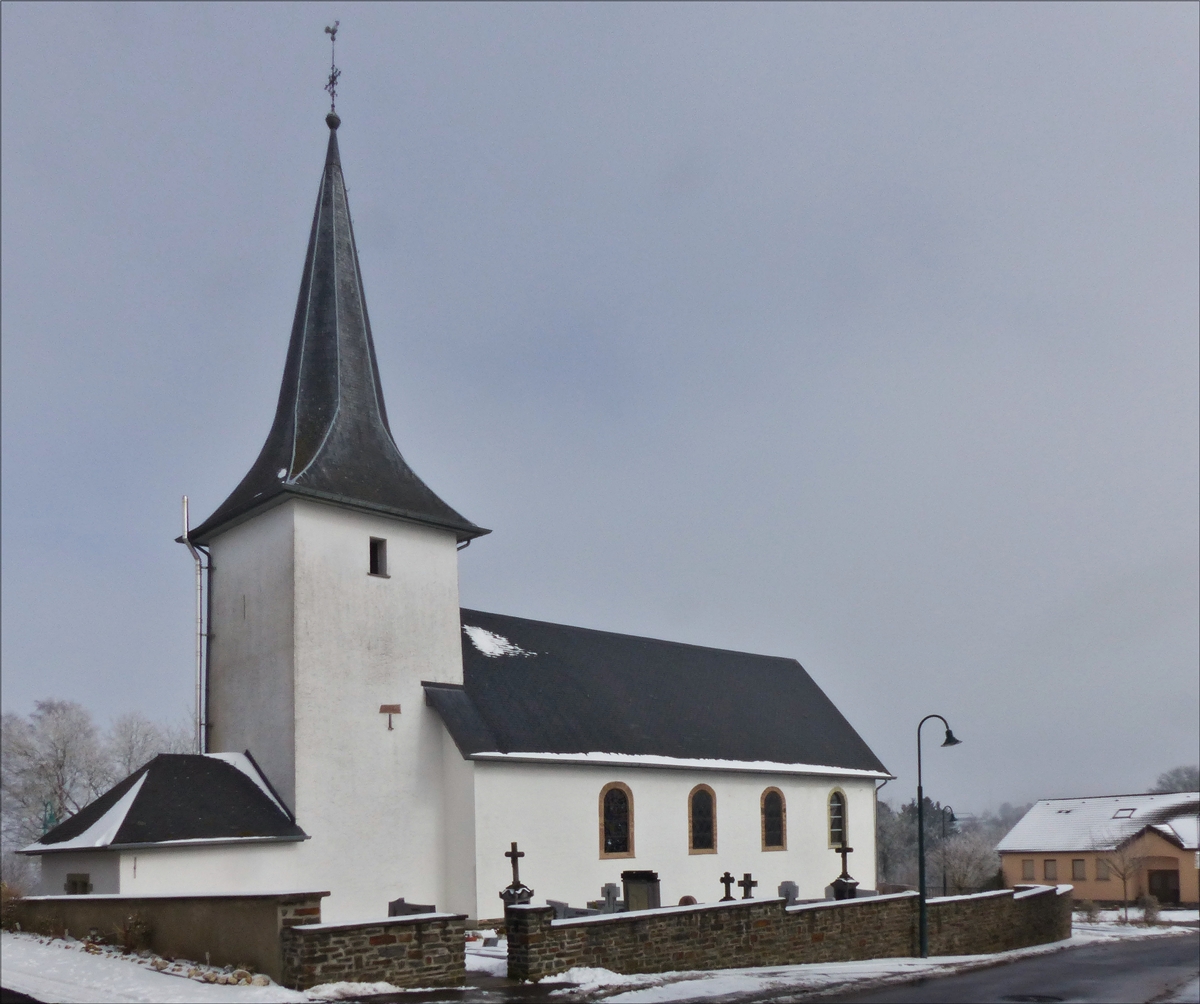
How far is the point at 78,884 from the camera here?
72.3 ft

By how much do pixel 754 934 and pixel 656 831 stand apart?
34.1 feet

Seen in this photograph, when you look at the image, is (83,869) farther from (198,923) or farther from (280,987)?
(280,987)

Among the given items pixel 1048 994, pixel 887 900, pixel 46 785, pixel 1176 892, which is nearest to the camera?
pixel 1048 994

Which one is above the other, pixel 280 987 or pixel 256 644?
pixel 256 644

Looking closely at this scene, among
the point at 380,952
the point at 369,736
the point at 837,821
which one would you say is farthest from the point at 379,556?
the point at 837,821

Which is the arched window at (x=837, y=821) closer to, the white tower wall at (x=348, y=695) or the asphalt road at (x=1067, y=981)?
the asphalt road at (x=1067, y=981)

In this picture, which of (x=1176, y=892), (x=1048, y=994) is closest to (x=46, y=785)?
(x=1048, y=994)

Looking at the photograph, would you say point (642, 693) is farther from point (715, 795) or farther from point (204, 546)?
point (204, 546)

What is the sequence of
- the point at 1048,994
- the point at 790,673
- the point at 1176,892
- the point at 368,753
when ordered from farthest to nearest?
the point at 1176,892 → the point at 790,673 → the point at 368,753 → the point at 1048,994

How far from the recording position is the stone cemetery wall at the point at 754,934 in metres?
16.4

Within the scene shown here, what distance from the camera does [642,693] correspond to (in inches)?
1345

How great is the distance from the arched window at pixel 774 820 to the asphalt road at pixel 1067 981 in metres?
8.71

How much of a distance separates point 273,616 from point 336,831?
4.84 meters

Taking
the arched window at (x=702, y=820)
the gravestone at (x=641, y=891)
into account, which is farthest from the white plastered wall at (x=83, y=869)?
the arched window at (x=702, y=820)
